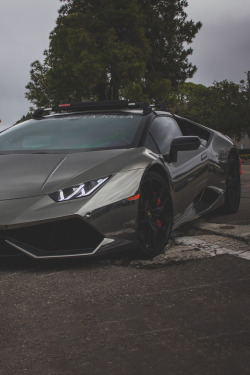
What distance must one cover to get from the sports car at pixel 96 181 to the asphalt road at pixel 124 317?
0.72ft

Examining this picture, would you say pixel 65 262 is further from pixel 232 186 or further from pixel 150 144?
pixel 232 186

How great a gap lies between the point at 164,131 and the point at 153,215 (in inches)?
41.3

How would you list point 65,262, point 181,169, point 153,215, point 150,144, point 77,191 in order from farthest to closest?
point 181,169, point 150,144, point 153,215, point 65,262, point 77,191

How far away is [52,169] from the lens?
3.40 metres

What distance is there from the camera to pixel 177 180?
13.8 feet

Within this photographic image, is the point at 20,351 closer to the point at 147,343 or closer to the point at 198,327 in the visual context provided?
the point at 147,343

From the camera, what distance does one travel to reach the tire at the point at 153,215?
3.55m

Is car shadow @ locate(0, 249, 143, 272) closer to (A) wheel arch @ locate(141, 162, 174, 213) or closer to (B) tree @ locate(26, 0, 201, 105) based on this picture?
(A) wheel arch @ locate(141, 162, 174, 213)

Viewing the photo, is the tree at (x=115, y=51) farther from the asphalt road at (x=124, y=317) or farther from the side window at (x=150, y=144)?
the asphalt road at (x=124, y=317)

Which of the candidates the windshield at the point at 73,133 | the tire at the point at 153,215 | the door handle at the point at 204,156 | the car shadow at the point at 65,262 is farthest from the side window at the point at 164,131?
the car shadow at the point at 65,262

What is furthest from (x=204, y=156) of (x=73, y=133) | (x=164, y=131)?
(x=73, y=133)

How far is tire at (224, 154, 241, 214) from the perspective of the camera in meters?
5.62

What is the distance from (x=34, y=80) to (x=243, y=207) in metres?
24.4

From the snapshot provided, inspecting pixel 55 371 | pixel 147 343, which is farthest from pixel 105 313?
pixel 55 371
